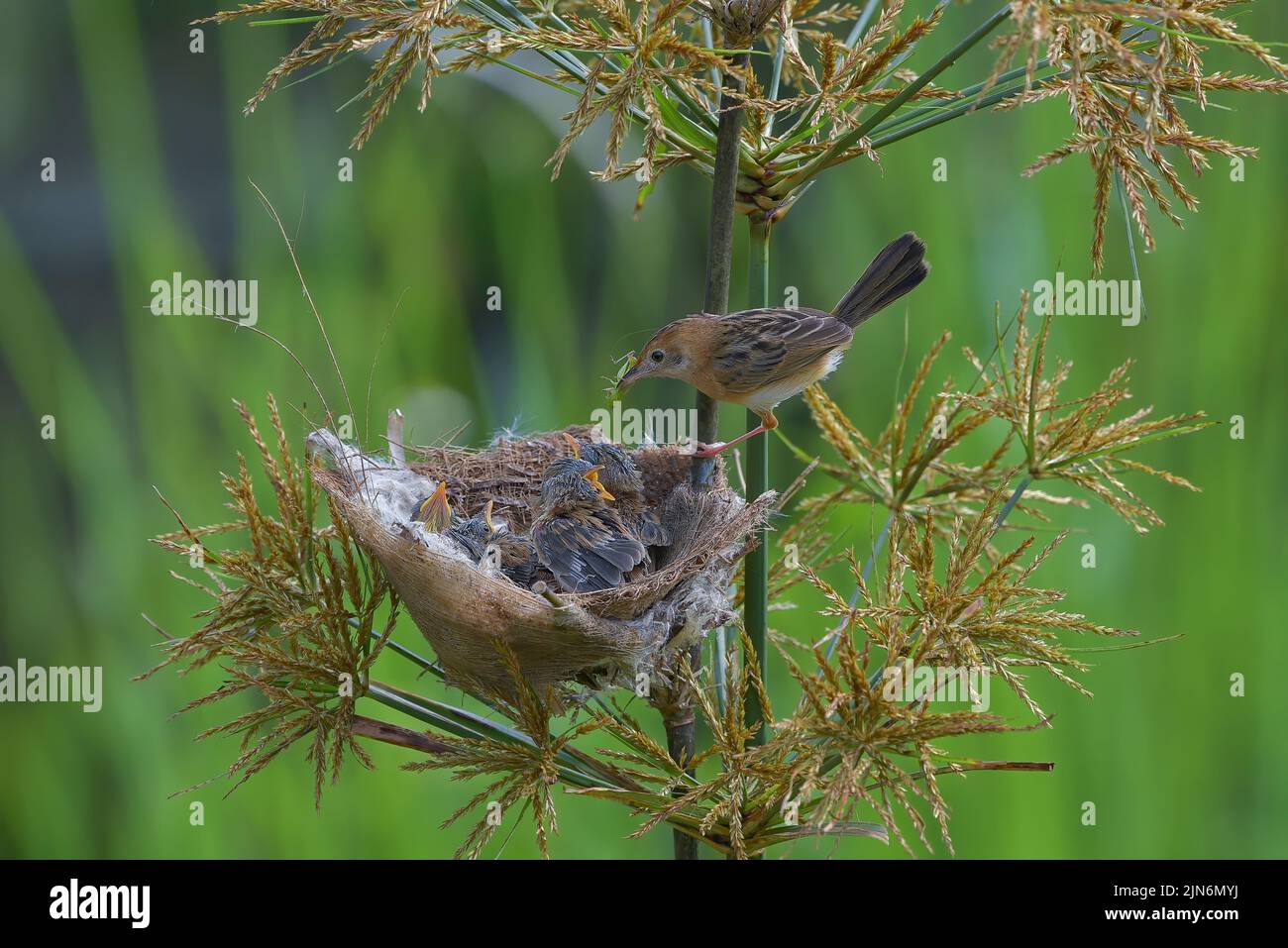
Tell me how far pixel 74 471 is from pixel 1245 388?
318cm

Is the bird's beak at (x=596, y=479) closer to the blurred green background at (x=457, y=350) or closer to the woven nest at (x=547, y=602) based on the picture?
the woven nest at (x=547, y=602)

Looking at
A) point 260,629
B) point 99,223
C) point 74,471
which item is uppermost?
point 99,223

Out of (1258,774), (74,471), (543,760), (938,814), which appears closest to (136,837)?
(74,471)

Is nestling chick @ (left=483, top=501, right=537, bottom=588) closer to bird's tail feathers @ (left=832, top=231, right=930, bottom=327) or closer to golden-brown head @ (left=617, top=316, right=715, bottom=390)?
golden-brown head @ (left=617, top=316, right=715, bottom=390)

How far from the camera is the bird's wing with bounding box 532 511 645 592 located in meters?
1.78

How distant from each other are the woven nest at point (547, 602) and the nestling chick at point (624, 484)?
15 cm

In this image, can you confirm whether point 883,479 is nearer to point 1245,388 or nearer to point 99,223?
point 1245,388

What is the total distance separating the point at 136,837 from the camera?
2920mm

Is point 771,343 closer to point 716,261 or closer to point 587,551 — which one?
point 716,261

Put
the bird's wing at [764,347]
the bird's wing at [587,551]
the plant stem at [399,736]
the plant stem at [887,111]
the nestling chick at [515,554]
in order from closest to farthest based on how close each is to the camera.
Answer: the plant stem at [887,111] < the plant stem at [399,736] < the bird's wing at [764,347] < the bird's wing at [587,551] < the nestling chick at [515,554]

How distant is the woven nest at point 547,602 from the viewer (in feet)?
4.90

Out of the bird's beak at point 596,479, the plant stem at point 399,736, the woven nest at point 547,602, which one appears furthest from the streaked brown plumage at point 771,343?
the plant stem at point 399,736

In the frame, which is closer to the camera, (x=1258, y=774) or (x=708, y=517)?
(x=708, y=517)

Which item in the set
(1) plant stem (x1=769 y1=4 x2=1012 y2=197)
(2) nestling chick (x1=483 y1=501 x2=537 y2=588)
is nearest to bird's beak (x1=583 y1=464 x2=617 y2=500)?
(2) nestling chick (x1=483 y1=501 x2=537 y2=588)
